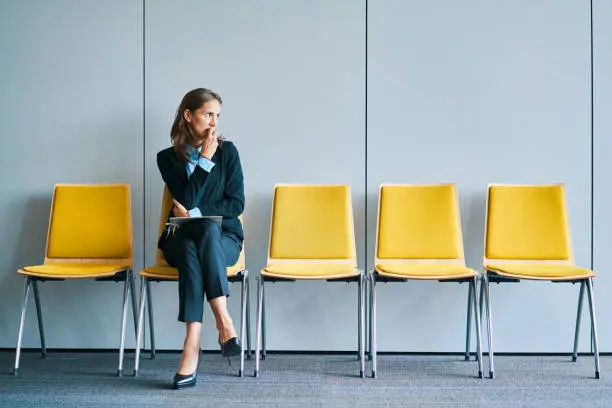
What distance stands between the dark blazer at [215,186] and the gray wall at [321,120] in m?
0.39

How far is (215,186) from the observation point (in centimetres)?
316

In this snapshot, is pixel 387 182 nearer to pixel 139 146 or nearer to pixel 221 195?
pixel 221 195

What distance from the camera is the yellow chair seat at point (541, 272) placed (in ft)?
9.68

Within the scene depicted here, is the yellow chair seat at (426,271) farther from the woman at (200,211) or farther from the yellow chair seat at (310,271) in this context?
the woman at (200,211)

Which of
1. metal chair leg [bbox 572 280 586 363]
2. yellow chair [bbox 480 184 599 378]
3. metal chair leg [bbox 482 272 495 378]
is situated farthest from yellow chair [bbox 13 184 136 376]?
metal chair leg [bbox 572 280 586 363]

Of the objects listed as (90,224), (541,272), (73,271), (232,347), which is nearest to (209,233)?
(232,347)

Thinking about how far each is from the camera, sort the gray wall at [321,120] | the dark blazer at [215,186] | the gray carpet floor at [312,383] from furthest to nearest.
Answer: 1. the gray wall at [321,120]
2. the dark blazer at [215,186]
3. the gray carpet floor at [312,383]

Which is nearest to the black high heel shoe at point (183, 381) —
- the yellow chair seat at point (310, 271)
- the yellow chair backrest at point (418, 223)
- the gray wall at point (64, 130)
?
the yellow chair seat at point (310, 271)

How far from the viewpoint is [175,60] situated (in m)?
3.60

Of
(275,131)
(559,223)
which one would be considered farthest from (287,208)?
(559,223)

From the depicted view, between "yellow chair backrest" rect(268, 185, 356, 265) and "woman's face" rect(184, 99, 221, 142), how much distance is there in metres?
0.56

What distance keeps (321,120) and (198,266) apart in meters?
1.27

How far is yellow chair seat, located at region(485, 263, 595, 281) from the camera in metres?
2.95

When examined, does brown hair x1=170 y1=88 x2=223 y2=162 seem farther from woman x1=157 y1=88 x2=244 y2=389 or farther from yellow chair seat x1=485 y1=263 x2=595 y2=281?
yellow chair seat x1=485 y1=263 x2=595 y2=281
